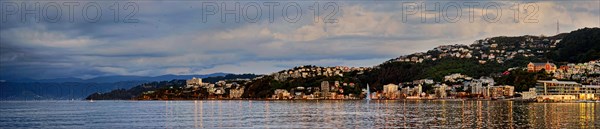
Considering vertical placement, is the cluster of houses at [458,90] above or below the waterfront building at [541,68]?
below

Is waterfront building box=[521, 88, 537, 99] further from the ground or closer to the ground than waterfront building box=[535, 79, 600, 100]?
closer to the ground

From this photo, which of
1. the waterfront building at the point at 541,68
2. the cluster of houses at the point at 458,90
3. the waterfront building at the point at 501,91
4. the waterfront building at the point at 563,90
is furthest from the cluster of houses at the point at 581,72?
the waterfront building at the point at 563,90

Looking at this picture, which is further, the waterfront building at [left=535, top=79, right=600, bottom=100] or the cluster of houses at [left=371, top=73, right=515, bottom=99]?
the cluster of houses at [left=371, top=73, right=515, bottom=99]

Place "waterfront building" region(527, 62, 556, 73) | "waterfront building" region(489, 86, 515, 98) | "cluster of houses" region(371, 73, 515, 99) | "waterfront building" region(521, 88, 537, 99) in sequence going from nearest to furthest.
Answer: "waterfront building" region(521, 88, 537, 99) → "waterfront building" region(489, 86, 515, 98) → "cluster of houses" region(371, 73, 515, 99) → "waterfront building" region(527, 62, 556, 73)

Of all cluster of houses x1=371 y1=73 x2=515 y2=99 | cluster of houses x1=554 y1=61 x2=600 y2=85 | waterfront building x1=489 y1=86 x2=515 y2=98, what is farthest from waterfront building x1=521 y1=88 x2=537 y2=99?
cluster of houses x1=554 y1=61 x2=600 y2=85

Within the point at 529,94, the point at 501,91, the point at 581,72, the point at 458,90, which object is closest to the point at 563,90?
the point at 529,94

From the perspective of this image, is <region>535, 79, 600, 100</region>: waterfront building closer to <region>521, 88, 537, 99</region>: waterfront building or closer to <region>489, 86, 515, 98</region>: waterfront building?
<region>521, 88, 537, 99</region>: waterfront building

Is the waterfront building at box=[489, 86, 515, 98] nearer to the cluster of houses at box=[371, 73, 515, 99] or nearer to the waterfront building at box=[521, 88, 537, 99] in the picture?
the cluster of houses at box=[371, 73, 515, 99]

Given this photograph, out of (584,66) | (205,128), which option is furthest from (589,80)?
(205,128)

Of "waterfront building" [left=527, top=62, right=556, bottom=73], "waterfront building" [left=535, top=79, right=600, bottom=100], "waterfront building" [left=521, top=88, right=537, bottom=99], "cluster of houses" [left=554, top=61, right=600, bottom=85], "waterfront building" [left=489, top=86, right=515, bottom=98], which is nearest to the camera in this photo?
"waterfront building" [left=535, top=79, right=600, bottom=100]

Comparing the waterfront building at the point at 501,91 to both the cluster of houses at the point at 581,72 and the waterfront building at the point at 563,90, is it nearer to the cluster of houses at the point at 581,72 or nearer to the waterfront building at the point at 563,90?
the cluster of houses at the point at 581,72

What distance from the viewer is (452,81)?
7805 inches

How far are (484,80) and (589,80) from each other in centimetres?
2966

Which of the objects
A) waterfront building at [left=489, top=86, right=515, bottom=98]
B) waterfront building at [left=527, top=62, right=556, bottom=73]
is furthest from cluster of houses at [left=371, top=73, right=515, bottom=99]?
waterfront building at [left=527, top=62, right=556, bottom=73]
